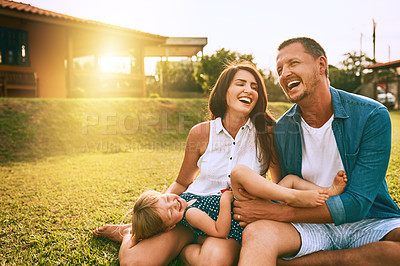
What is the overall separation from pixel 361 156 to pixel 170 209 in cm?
150

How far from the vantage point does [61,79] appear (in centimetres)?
1536

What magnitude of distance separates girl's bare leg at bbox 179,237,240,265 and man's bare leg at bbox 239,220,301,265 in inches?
8.8

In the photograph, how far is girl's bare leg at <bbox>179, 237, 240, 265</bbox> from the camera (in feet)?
7.38

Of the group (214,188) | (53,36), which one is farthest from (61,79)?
(214,188)

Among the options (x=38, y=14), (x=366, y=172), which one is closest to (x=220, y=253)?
(x=366, y=172)

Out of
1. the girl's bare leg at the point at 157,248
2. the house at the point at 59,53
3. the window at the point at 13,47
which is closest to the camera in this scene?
→ the girl's bare leg at the point at 157,248

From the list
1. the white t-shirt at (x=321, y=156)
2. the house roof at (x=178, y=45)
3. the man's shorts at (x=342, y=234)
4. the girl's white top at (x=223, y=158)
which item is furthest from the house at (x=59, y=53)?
the man's shorts at (x=342, y=234)

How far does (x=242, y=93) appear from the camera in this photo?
2953 millimetres

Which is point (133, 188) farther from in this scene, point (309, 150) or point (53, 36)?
point (53, 36)

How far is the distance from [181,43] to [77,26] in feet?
33.9

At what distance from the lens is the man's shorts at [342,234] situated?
220 centimetres

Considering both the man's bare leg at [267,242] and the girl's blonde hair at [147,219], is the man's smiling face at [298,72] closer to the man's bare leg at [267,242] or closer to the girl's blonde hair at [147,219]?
the man's bare leg at [267,242]

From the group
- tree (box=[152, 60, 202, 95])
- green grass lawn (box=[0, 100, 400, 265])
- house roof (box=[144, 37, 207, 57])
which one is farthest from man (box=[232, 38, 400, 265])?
tree (box=[152, 60, 202, 95])

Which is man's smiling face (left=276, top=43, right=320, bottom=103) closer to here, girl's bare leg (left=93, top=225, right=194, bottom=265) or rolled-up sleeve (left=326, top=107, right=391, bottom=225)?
rolled-up sleeve (left=326, top=107, right=391, bottom=225)
